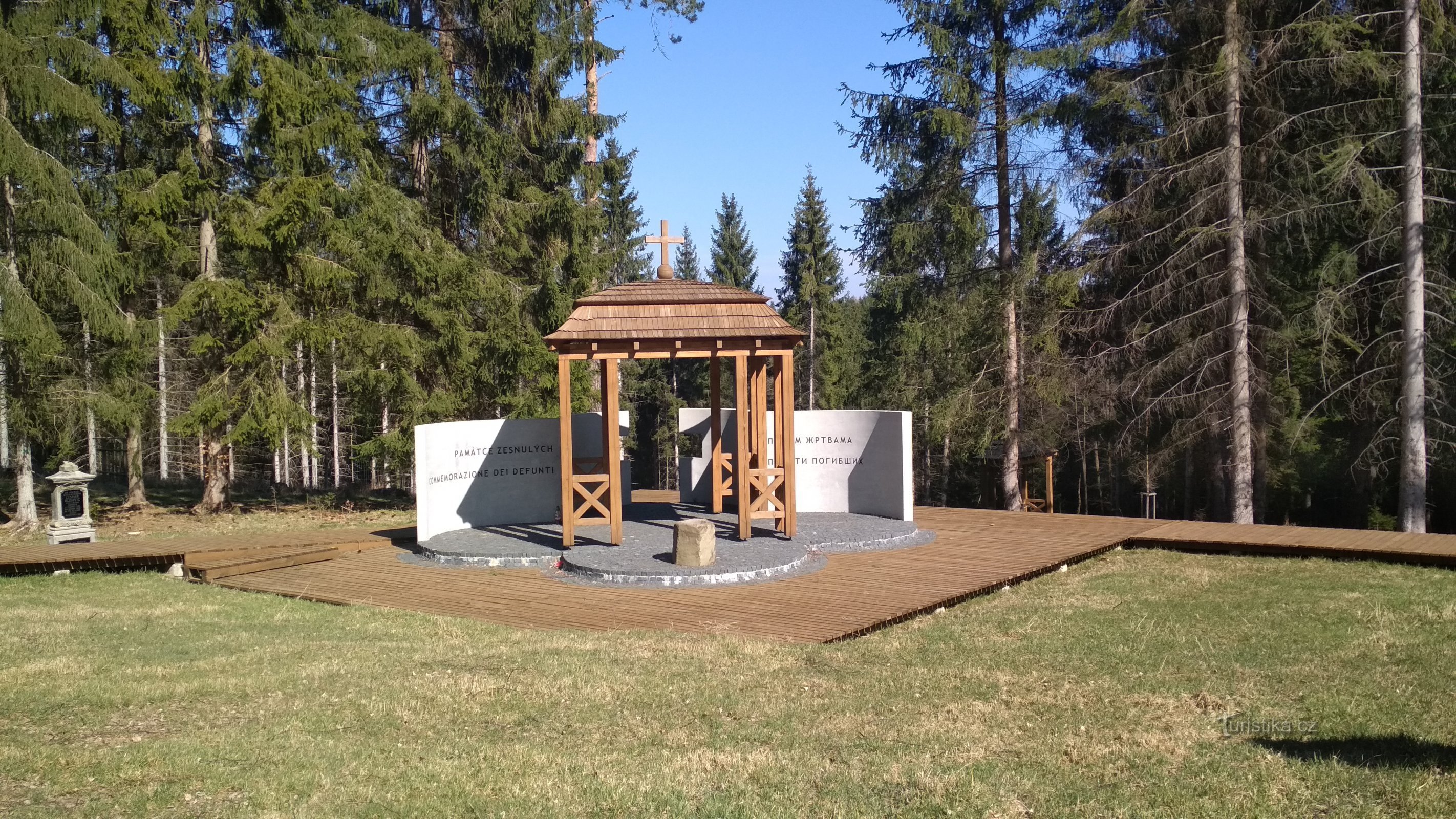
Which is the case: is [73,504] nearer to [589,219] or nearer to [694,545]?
[694,545]

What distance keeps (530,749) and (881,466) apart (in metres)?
10.00

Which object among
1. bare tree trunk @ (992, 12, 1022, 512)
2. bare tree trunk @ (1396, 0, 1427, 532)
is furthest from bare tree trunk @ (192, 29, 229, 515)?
bare tree trunk @ (1396, 0, 1427, 532)

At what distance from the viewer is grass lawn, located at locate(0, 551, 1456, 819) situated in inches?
174

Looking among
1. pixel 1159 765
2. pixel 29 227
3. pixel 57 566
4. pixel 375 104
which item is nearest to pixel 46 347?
pixel 29 227

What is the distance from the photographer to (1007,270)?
65.4 ft

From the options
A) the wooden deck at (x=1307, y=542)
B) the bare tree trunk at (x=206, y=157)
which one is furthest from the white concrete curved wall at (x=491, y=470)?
the wooden deck at (x=1307, y=542)

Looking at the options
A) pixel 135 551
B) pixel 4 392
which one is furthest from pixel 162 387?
pixel 135 551

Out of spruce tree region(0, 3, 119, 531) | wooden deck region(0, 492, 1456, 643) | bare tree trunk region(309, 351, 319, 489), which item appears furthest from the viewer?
bare tree trunk region(309, 351, 319, 489)

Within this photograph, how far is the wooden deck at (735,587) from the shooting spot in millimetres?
8789

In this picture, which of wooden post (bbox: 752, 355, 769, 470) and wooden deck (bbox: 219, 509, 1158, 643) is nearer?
wooden deck (bbox: 219, 509, 1158, 643)

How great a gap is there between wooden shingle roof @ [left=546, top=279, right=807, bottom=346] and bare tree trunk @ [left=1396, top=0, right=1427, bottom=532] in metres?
9.12

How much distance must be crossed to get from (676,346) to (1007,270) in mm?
10158

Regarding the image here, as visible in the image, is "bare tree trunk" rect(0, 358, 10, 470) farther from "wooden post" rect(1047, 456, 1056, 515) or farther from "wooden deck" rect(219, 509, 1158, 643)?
"wooden post" rect(1047, 456, 1056, 515)

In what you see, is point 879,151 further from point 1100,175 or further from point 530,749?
point 530,749
